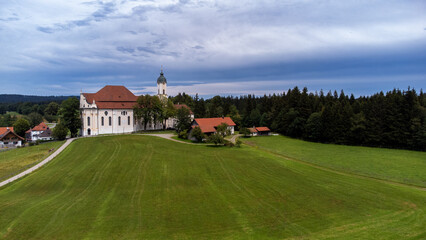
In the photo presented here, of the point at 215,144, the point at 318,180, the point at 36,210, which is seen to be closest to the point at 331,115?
the point at 215,144

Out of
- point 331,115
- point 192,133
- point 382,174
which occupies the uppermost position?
point 331,115

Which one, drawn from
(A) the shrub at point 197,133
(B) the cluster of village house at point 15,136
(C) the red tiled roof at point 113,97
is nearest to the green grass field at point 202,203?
(A) the shrub at point 197,133

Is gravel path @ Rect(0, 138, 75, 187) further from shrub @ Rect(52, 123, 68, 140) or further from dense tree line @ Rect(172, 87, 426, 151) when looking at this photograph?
dense tree line @ Rect(172, 87, 426, 151)

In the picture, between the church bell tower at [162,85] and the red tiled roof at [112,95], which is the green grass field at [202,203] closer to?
the red tiled roof at [112,95]

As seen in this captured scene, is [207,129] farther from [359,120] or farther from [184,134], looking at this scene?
[359,120]

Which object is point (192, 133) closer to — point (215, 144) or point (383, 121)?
point (215, 144)

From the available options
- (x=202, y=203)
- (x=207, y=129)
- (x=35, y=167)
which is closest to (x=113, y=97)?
(x=207, y=129)
